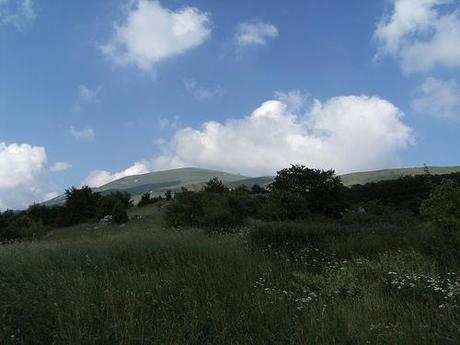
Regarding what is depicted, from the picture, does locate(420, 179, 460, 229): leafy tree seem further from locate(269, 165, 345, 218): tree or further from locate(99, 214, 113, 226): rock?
locate(99, 214, 113, 226): rock

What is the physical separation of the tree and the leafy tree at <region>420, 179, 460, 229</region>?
74.3ft

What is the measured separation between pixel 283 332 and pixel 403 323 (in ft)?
3.55

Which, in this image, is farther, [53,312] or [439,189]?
[439,189]

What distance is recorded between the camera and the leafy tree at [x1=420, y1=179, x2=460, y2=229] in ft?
28.3

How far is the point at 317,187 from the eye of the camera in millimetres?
33344

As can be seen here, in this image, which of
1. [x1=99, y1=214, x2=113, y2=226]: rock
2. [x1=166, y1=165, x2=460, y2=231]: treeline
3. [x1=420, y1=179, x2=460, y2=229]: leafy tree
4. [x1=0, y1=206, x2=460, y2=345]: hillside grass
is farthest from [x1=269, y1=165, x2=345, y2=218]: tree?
[x1=0, y1=206, x2=460, y2=345]: hillside grass

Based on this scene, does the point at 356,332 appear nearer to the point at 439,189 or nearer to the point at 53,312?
the point at 53,312

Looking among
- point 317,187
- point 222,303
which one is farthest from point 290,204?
point 222,303

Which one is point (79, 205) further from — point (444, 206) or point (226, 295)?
point (226, 295)

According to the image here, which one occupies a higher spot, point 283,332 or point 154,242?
point 154,242

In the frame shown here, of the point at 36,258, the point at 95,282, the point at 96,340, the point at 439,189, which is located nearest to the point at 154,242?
the point at 36,258

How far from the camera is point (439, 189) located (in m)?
9.61

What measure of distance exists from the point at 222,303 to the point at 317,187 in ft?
97.6

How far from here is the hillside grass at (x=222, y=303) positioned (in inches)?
145
